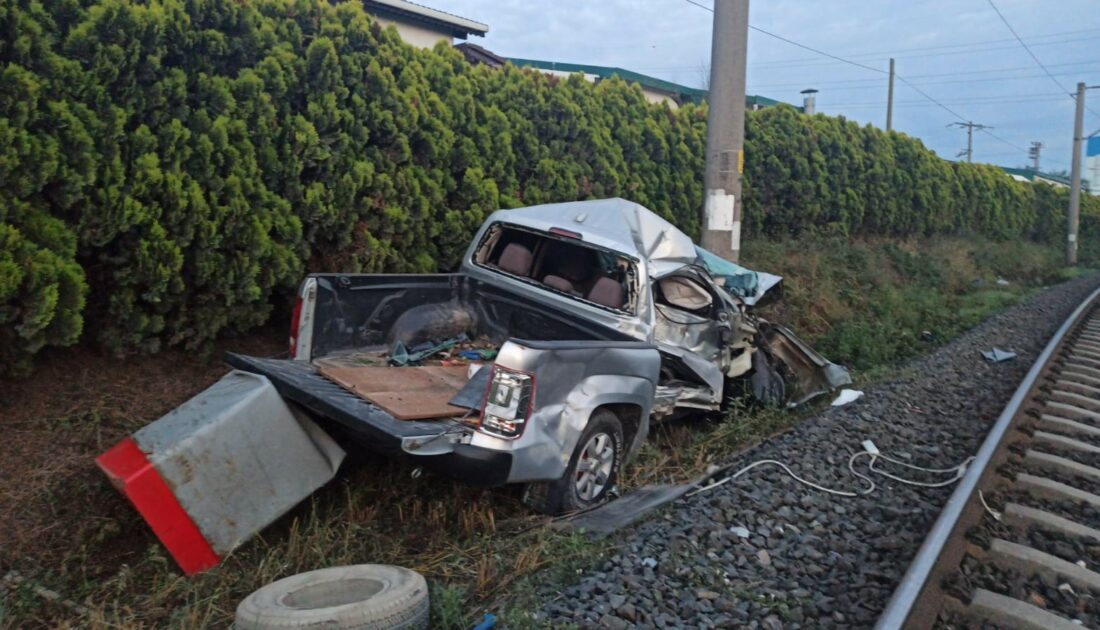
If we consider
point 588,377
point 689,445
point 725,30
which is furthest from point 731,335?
point 725,30

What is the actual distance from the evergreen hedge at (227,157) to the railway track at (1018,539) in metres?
5.00

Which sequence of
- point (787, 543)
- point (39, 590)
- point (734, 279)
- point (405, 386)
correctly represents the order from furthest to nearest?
point (734, 279), point (405, 386), point (787, 543), point (39, 590)

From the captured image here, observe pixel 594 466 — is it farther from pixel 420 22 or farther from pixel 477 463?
pixel 420 22

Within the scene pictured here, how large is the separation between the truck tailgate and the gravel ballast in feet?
3.56

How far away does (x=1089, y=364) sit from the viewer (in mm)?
10453

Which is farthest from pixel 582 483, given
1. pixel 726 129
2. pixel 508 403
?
pixel 726 129

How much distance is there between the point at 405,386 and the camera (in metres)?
5.32

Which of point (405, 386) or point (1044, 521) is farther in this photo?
point (405, 386)

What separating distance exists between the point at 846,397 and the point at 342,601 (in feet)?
19.4

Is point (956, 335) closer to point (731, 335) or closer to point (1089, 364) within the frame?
point (1089, 364)

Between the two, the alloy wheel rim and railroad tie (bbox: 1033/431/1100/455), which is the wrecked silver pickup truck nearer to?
the alloy wheel rim

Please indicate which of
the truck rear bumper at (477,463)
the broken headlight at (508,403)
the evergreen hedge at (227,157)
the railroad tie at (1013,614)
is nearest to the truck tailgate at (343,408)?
the truck rear bumper at (477,463)

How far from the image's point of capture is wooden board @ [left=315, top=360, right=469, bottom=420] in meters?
4.81

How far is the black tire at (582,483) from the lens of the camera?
5.02 m
